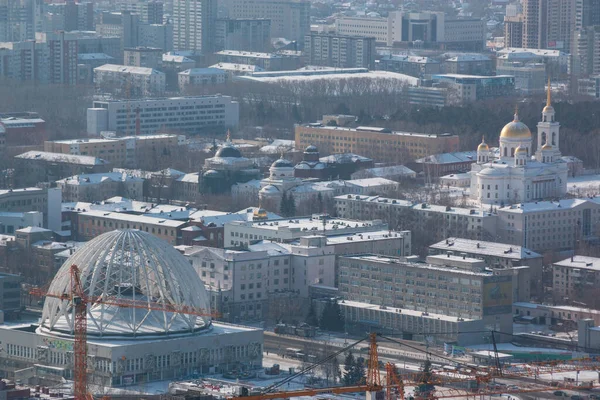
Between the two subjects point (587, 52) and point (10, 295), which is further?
point (587, 52)

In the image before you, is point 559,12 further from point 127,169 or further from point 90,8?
point 127,169

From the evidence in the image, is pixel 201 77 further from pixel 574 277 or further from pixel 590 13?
pixel 574 277

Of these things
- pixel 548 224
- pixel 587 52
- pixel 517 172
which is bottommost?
pixel 548 224

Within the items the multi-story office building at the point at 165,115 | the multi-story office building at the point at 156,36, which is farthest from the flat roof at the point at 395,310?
the multi-story office building at the point at 156,36

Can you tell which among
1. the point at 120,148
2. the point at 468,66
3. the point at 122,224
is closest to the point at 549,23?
the point at 468,66

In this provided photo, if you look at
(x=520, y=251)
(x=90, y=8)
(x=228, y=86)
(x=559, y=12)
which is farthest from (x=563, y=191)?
(x=90, y=8)

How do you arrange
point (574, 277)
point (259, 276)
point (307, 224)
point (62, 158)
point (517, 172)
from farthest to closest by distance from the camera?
point (62, 158) < point (517, 172) < point (307, 224) < point (574, 277) < point (259, 276)

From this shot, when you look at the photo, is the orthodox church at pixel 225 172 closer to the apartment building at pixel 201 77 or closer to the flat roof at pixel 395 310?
the flat roof at pixel 395 310
